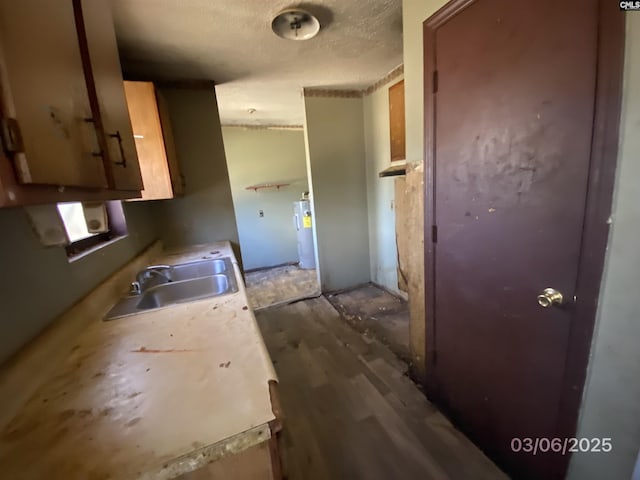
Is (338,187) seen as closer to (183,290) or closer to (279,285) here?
(279,285)

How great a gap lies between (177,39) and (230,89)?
954 millimetres

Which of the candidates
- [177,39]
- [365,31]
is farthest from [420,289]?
[177,39]

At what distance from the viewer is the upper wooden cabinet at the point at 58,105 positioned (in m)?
0.45

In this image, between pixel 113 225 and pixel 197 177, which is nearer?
pixel 113 225

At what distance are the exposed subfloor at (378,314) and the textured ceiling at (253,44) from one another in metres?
2.38

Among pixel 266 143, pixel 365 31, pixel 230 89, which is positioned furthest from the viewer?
pixel 266 143

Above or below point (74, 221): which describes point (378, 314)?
below

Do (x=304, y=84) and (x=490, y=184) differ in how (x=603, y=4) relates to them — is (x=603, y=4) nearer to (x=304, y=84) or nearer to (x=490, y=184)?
(x=490, y=184)

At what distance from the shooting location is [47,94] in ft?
1.81

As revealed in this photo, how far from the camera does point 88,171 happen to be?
678 mm

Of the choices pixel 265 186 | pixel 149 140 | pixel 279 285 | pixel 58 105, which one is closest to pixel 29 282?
pixel 58 105

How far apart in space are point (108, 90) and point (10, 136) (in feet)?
2.02

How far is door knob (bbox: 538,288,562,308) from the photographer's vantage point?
932mm

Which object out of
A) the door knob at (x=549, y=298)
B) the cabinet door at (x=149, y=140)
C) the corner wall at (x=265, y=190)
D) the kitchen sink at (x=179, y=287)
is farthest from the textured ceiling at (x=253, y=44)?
the door knob at (x=549, y=298)
